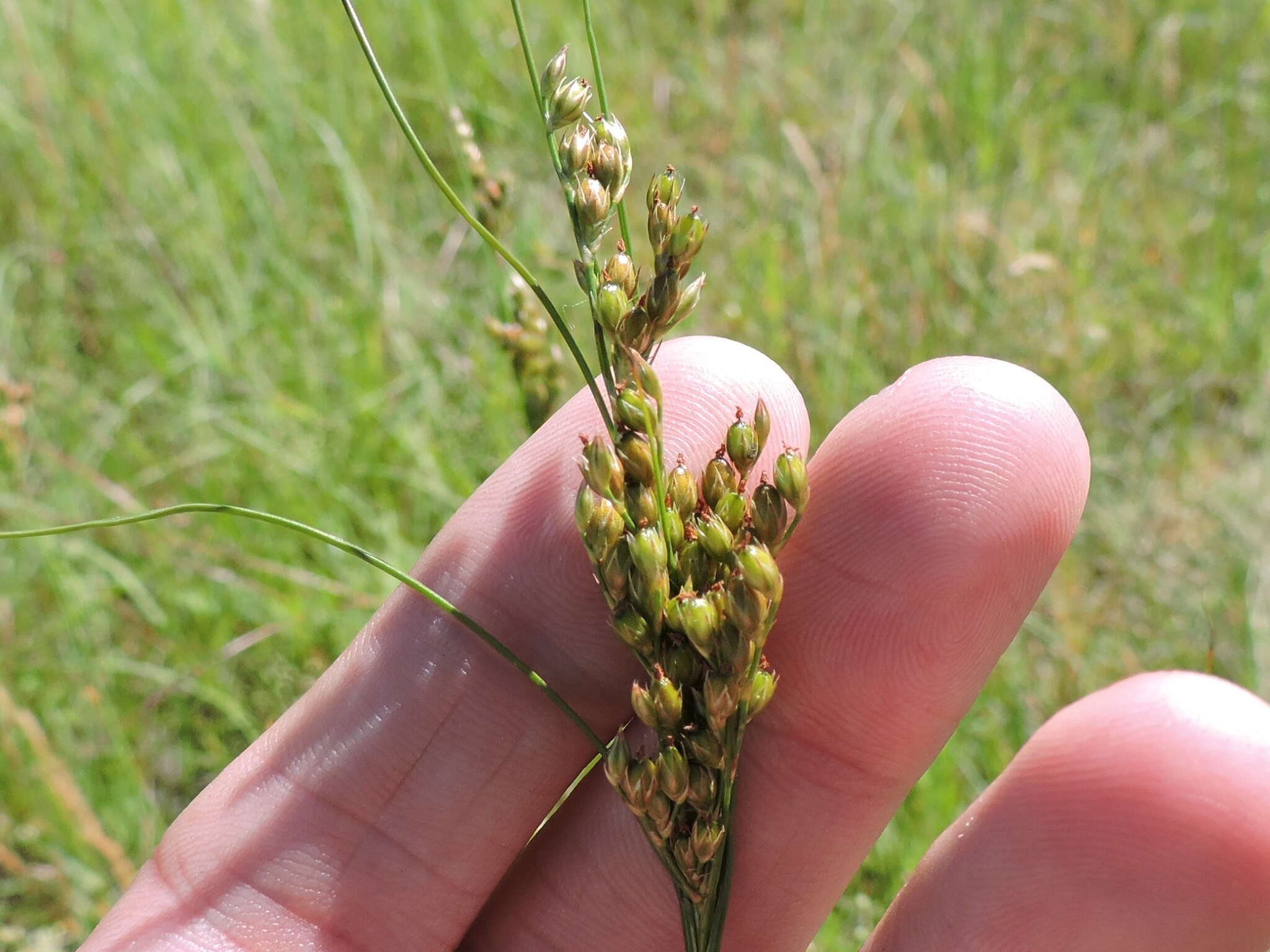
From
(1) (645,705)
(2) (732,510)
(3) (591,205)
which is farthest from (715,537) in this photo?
(3) (591,205)

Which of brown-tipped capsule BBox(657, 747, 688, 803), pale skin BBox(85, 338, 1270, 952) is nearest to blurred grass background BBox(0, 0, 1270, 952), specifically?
pale skin BBox(85, 338, 1270, 952)

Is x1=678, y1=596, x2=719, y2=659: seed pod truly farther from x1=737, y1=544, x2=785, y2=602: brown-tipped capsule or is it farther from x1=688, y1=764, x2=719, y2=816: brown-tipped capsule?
x1=688, y1=764, x2=719, y2=816: brown-tipped capsule

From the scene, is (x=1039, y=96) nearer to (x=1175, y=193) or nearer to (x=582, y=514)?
→ (x=1175, y=193)

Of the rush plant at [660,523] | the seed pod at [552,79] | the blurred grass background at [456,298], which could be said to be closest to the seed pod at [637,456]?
the rush plant at [660,523]

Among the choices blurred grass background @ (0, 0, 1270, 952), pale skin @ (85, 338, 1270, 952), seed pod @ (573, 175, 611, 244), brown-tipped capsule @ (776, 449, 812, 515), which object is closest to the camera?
seed pod @ (573, 175, 611, 244)

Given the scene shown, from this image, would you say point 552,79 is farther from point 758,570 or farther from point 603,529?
point 758,570

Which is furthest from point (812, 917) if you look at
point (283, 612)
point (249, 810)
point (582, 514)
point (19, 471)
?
point (19, 471)
